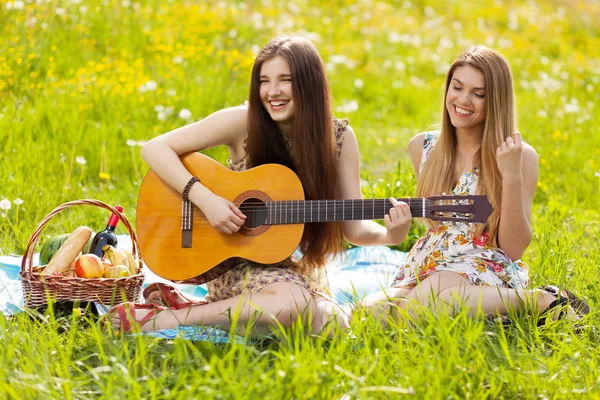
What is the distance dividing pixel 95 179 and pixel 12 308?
200 centimetres

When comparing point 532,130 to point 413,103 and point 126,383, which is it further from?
point 126,383

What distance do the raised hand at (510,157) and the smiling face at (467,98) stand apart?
0.97ft

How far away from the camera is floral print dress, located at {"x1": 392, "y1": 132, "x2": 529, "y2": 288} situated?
347 centimetres

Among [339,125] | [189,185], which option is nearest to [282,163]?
[339,125]

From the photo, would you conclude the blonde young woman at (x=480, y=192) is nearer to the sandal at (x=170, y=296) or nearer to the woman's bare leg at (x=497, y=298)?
the woman's bare leg at (x=497, y=298)

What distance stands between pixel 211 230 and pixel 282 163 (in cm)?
45

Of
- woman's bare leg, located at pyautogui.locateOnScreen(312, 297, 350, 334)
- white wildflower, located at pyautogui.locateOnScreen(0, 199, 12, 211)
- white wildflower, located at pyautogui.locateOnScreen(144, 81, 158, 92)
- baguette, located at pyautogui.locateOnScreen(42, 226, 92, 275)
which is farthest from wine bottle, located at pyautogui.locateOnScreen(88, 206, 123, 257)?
white wildflower, located at pyautogui.locateOnScreen(144, 81, 158, 92)

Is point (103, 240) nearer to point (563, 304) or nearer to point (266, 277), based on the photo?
point (266, 277)

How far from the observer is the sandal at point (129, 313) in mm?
3180

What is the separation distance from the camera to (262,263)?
11.6 feet

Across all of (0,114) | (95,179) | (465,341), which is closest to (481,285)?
(465,341)

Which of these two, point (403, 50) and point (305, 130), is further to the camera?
point (403, 50)

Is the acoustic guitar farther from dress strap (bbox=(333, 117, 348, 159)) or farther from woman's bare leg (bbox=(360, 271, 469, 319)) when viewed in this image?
woman's bare leg (bbox=(360, 271, 469, 319))

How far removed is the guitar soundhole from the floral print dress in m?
0.70
